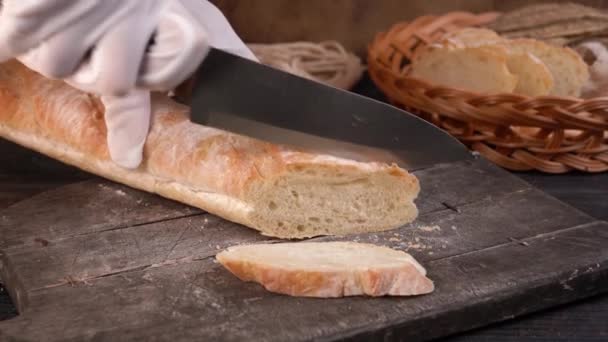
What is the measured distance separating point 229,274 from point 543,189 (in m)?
1.20

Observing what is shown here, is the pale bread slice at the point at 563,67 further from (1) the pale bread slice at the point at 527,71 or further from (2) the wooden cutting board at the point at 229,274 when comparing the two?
(2) the wooden cutting board at the point at 229,274

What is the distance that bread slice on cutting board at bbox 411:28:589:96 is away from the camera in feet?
8.85

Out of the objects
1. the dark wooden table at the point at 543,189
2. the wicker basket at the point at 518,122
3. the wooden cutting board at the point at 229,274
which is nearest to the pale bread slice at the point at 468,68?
the wicker basket at the point at 518,122

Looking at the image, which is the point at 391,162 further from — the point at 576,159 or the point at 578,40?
the point at 578,40

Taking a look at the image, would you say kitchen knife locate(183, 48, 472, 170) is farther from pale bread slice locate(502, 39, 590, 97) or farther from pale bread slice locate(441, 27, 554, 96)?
pale bread slice locate(502, 39, 590, 97)

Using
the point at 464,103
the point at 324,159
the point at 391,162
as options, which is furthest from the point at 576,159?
the point at 324,159

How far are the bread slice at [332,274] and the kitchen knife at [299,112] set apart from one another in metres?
0.34

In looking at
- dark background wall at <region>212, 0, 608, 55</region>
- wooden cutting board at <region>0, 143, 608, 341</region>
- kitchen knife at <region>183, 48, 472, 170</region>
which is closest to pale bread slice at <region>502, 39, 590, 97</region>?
wooden cutting board at <region>0, 143, 608, 341</region>

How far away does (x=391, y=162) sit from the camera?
2043 millimetres

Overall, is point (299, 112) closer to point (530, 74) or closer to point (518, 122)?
point (518, 122)

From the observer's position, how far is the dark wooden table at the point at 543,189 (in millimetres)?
1731

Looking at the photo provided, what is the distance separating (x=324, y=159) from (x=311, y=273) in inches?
14.8

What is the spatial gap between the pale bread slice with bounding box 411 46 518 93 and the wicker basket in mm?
107

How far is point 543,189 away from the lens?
2553mm
